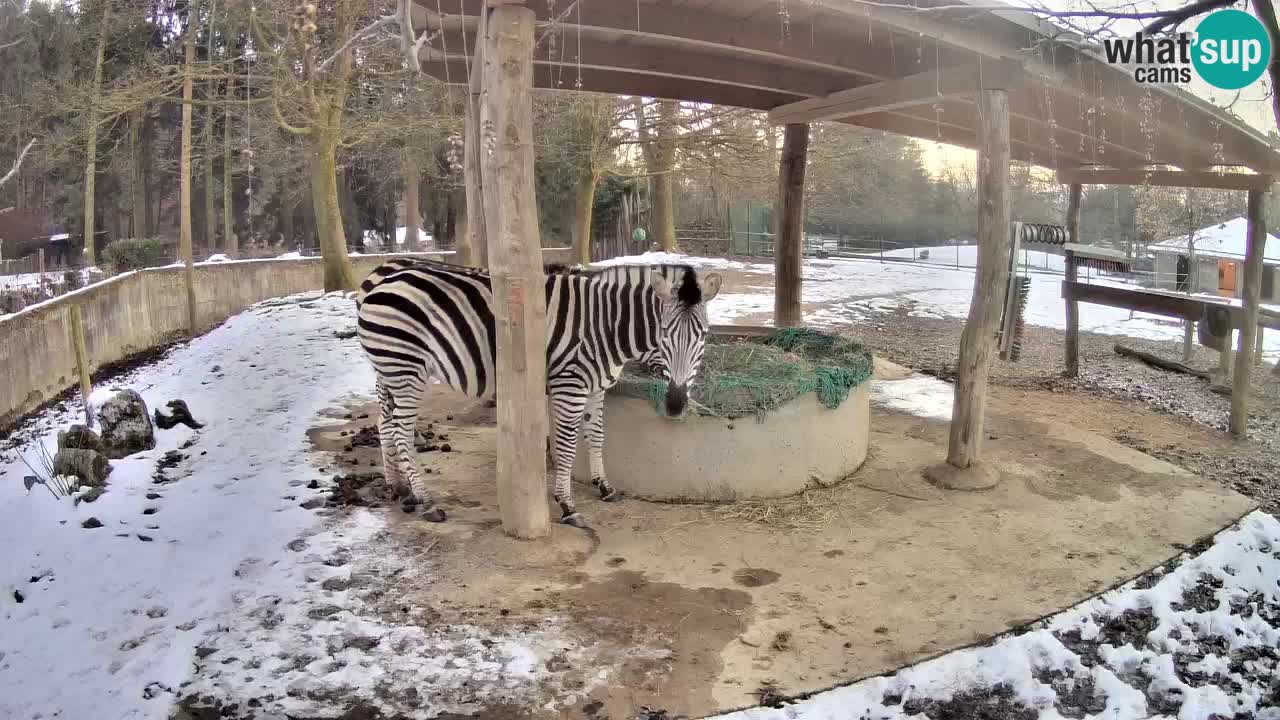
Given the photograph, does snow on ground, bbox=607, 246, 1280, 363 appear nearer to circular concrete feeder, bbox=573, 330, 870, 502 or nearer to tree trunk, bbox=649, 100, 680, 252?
tree trunk, bbox=649, 100, 680, 252

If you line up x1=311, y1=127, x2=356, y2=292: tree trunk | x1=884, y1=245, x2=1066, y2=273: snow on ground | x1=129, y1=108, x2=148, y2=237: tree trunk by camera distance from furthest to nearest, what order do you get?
1. x1=884, y1=245, x2=1066, y2=273: snow on ground
2. x1=129, y1=108, x2=148, y2=237: tree trunk
3. x1=311, y1=127, x2=356, y2=292: tree trunk

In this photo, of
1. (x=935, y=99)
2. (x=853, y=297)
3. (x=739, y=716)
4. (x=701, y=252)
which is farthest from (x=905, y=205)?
(x=739, y=716)

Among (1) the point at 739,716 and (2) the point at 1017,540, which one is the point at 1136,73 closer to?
(2) the point at 1017,540

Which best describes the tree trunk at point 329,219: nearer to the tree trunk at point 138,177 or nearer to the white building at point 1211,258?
the tree trunk at point 138,177

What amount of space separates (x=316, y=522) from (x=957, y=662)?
4.03m

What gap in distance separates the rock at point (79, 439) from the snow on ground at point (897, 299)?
31.2 feet

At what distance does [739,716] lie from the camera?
3324mm

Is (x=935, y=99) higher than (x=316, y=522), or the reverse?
(x=935, y=99)

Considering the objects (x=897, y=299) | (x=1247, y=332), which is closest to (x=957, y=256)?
(x=897, y=299)

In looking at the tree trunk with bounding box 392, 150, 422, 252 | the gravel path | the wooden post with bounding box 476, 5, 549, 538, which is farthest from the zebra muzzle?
the tree trunk with bounding box 392, 150, 422, 252

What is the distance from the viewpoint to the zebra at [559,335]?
18.2ft

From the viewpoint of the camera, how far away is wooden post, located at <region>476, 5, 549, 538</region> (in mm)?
4746

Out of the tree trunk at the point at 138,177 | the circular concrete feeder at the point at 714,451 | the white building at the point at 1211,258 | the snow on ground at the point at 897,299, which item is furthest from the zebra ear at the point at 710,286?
the tree trunk at the point at 138,177

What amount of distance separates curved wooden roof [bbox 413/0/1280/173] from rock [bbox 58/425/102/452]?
164 inches
